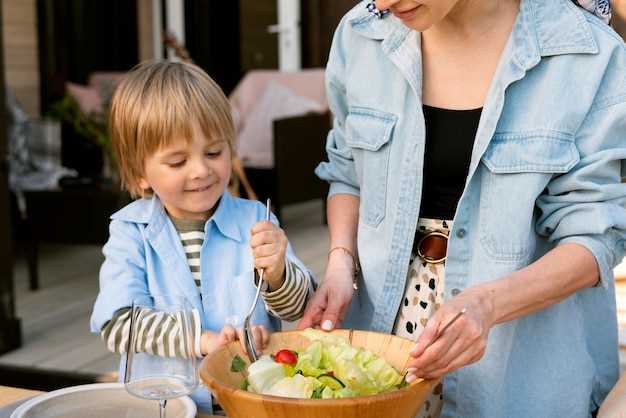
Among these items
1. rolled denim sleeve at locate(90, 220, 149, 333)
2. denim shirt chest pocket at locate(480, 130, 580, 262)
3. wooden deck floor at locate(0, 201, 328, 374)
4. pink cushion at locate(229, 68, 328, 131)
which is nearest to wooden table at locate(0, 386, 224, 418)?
rolled denim sleeve at locate(90, 220, 149, 333)

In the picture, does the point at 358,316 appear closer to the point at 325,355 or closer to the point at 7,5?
the point at 325,355

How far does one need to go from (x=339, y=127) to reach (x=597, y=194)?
1.72 ft

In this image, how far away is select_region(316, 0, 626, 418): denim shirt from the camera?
1554mm

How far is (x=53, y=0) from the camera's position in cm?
735

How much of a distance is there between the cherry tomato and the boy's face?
17.2 inches

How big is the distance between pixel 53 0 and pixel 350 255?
6.12 meters

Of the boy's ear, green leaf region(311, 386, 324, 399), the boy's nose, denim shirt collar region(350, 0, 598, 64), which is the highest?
denim shirt collar region(350, 0, 598, 64)

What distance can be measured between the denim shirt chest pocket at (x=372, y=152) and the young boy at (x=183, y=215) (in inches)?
6.4

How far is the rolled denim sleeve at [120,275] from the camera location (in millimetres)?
1571

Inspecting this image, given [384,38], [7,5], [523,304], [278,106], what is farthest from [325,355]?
[7,5]

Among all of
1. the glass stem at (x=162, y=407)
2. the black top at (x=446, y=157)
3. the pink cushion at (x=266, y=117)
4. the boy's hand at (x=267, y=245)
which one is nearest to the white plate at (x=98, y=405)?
the glass stem at (x=162, y=407)

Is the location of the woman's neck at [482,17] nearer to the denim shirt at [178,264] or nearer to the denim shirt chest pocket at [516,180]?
the denim shirt chest pocket at [516,180]

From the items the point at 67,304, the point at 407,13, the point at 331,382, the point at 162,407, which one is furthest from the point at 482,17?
the point at 67,304

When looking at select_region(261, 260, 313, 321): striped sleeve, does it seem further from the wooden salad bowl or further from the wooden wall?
the wooden wall
